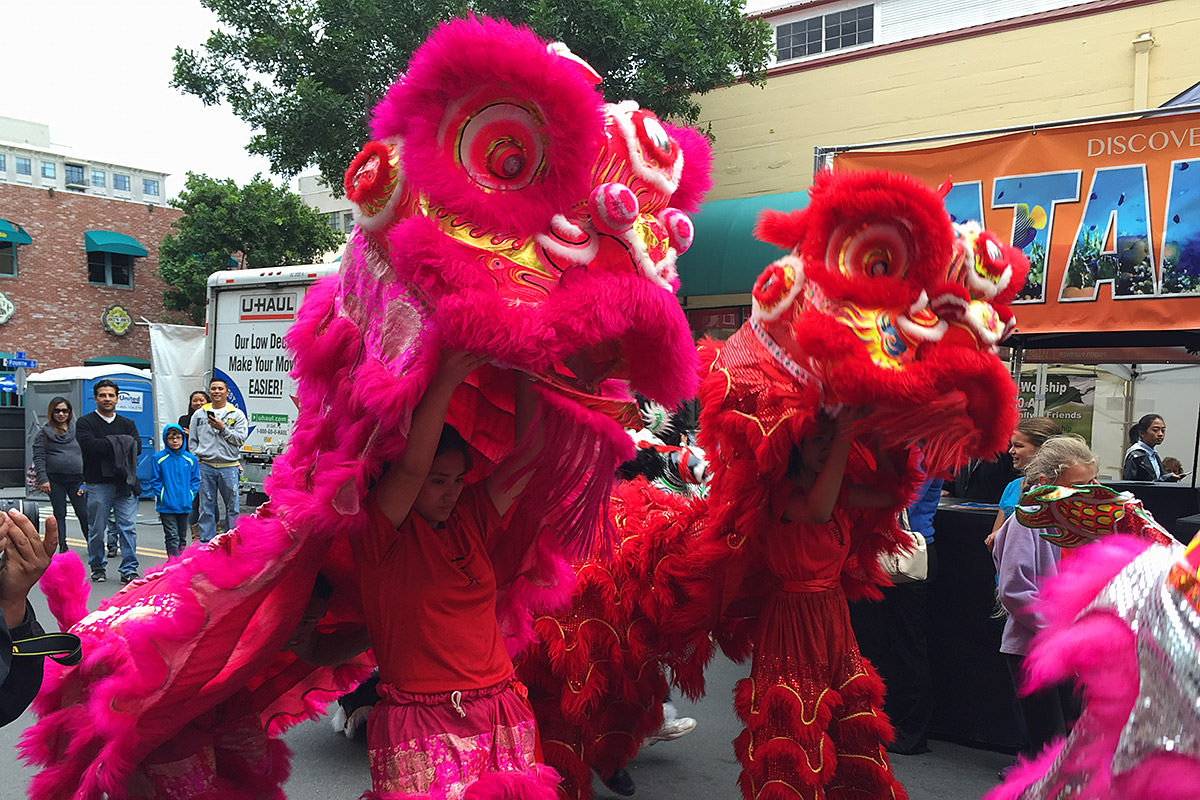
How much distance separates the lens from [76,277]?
25.1 meters

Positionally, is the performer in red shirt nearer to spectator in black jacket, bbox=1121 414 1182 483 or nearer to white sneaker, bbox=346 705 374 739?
white sneaker, bbox=346 705 374 739

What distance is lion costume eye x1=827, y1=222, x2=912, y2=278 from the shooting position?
9.87ft

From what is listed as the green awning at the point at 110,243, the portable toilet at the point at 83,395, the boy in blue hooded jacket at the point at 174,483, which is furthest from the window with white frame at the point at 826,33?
the green awning at the point at 110,243

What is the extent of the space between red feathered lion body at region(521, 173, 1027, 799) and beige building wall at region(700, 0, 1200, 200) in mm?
11107

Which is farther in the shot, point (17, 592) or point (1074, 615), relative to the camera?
point (17, 592)

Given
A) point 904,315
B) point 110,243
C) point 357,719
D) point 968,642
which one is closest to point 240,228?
point 110,243

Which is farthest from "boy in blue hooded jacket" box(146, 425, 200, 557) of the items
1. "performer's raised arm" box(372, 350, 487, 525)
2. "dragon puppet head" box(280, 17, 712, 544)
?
"performer's raised arm" box(372, 350, 487, 525)

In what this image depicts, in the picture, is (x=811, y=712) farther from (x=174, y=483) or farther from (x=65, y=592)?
(x=174, y=483)

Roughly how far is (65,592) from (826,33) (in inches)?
636

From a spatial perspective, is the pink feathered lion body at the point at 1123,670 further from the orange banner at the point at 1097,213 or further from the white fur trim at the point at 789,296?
the orange banner at the point at 1097,213

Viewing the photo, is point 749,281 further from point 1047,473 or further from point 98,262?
point 98,262

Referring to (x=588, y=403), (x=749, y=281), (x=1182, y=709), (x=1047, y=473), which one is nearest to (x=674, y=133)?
(x=588, y=403)

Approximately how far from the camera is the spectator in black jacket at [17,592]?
1.79 metres

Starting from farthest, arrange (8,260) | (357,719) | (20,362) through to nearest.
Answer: (8,260) < (20,362) < (357,719)
